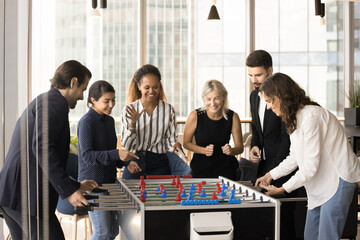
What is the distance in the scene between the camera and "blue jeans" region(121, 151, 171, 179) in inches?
136

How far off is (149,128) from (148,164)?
24 cm

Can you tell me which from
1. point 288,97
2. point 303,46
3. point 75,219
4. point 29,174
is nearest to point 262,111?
point 288,97

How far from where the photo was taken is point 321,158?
263cm

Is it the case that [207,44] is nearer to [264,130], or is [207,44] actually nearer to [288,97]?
[264,130]

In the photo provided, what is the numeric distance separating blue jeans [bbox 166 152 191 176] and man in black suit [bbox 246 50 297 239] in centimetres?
49

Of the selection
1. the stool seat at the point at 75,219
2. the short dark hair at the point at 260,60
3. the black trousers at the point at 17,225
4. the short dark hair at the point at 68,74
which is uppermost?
the short dark hair at the point at 260,60

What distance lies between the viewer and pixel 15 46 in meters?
1.14

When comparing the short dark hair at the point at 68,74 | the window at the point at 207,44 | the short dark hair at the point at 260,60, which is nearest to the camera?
the short dark hair at the point at 68,74

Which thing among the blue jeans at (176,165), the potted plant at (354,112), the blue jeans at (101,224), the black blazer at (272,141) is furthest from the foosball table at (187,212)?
the potted plant at (354,112)

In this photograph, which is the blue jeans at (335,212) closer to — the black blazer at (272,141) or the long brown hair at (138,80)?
the black blazer at (272,141)

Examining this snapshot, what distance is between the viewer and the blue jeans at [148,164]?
3451 mm

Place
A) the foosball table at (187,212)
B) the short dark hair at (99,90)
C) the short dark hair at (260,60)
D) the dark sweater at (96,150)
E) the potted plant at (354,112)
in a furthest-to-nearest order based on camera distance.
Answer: the potted plant at (354,112), the short dark hair at (260,60), the short dark hair at (99,90), the dark sweater at (96,150), the foosball table at (187,212)

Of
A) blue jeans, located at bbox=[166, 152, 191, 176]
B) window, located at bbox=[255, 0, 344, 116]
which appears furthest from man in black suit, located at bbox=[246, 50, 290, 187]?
window, located at bbox=[255, 0, 344, 116]

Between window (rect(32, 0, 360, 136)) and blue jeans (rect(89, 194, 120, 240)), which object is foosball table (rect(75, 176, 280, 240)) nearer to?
blue jeans (rect(89, 194, 120, 240))
